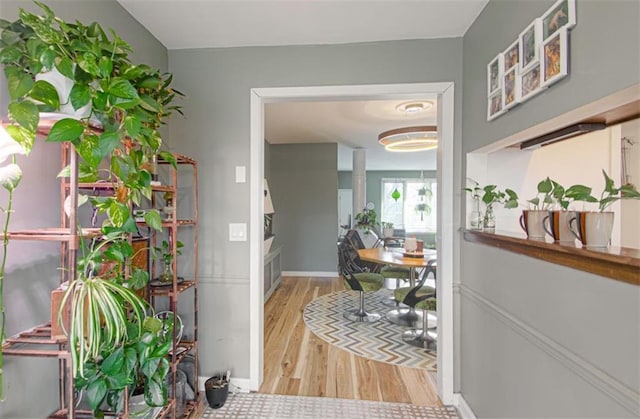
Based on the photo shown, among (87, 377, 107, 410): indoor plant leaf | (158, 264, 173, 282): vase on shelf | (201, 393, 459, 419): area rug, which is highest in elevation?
(158, 264, 173, 282): vase on shelf

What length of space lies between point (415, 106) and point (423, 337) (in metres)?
2.45

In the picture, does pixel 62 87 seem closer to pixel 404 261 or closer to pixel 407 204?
pixel 404 261

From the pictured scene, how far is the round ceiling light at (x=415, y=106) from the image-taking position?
3.41 metres

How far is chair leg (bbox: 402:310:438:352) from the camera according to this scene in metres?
3.00

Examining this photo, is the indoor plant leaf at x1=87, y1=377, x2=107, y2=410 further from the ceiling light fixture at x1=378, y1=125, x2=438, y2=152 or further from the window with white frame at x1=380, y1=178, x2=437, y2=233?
the window with white frame at x1=380, y1=178, x2=437, y2=233

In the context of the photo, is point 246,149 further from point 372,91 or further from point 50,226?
point 50,226

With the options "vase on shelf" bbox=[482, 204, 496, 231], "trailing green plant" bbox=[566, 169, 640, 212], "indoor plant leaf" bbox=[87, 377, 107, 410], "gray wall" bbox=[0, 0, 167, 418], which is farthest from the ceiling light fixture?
"indoor plant leaf" bbox=[87, 377, 107, 410]

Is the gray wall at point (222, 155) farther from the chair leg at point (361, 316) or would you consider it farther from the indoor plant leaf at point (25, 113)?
the chair leg at point (361, 316)

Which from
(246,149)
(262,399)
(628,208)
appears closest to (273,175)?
(246,149)

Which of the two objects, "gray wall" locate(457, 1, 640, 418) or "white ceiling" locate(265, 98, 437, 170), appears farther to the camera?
"white ceiling" locate(265, 98, 437, 170)

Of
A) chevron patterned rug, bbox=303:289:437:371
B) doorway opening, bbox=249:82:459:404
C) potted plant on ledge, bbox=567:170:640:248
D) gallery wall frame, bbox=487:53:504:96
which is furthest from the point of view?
chevron patterned rug, bbox=303:289:437:371

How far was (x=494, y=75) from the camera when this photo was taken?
165 centimetres

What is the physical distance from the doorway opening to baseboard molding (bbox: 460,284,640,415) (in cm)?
49

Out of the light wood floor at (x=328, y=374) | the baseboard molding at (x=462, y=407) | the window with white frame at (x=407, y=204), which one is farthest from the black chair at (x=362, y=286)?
the window with white frame at (x=407, y=204)
